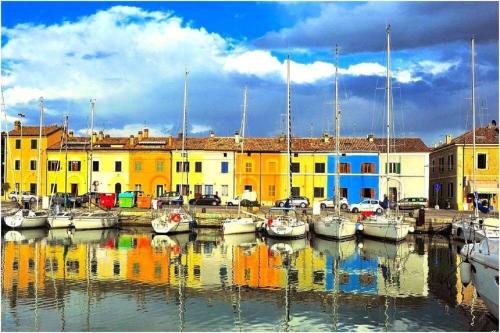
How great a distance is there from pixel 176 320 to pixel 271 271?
31.0ft

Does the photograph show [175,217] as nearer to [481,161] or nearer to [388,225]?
[388,225]

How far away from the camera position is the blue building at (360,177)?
6181cm

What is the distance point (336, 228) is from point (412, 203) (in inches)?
775

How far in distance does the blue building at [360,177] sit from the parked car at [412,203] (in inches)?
214

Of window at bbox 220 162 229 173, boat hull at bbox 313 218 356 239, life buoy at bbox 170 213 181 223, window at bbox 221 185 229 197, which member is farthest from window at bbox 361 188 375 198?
life buoy at bbox 170 213 181 223

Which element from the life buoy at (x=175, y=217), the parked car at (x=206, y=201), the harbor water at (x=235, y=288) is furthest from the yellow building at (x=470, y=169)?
the life buoy at (x=175, y=217)

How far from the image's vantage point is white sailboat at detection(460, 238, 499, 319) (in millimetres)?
15463

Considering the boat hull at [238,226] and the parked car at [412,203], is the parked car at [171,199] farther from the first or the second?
the parked car at [412,203]

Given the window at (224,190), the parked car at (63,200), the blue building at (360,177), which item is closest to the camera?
the parked car at (63,200)

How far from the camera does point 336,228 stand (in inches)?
1535

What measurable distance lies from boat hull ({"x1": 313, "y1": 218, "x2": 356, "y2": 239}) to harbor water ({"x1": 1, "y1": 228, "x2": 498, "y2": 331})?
232 centimetres

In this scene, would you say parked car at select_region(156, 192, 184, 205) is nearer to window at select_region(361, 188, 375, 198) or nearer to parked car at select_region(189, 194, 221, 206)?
parked car at select_region(189, 194, 221, 206)

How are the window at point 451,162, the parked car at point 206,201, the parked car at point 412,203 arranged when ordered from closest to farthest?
the parked car at point 412,203, the window at point 451,162, the parked car at point 206,201

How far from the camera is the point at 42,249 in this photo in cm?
3378
